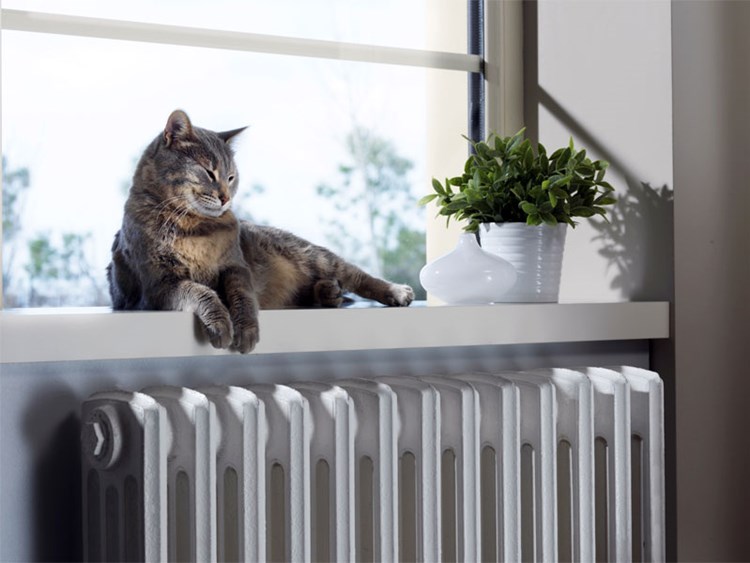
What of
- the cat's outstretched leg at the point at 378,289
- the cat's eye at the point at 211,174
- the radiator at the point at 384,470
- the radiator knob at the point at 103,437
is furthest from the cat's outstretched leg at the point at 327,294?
the radiator knob at the point at 103,437

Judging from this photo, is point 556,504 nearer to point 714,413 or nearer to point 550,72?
point 714,413

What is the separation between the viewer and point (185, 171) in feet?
4.04

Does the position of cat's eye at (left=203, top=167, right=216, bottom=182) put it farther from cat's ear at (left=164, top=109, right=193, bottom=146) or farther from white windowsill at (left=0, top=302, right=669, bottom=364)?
white windowsill at (left=0, top=302, right=669, bottom=364)

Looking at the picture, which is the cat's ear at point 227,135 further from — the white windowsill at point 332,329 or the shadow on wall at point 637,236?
the shadow on wall at point 637,236

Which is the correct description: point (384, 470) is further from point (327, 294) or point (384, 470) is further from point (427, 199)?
point (427, 199)

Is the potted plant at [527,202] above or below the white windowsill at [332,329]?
above

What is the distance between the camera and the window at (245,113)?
142 centimetres

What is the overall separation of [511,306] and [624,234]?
316mm

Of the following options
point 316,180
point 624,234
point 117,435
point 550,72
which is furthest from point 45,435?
point 550,72

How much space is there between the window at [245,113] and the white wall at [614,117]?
0.17 m

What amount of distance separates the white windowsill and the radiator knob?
75mm

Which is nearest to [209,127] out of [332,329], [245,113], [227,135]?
[245,113]

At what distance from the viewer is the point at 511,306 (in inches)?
55.2

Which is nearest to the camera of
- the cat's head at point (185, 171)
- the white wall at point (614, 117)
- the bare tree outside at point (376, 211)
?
the cat's head at point (185, 171)
